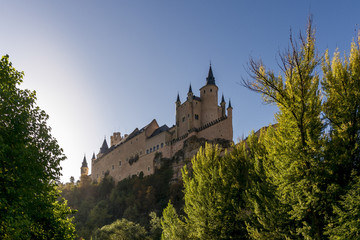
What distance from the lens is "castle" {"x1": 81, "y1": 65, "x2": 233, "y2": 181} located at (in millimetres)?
63569

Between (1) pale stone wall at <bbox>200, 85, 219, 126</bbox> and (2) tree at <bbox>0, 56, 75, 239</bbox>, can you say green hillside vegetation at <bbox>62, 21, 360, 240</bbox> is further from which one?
(1) pale stone wall at <bbox>200, 85, 219, 126</bbox>

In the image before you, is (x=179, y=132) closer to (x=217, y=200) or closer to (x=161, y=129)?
(x=161, y=129)

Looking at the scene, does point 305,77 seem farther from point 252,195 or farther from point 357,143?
point 252,195

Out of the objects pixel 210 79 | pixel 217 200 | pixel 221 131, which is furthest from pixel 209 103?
pixel 217 200

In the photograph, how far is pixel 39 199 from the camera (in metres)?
16.4

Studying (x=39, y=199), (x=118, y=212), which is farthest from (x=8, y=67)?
(x=118, y=212)

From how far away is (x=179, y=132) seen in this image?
2827 inches

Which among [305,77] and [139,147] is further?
[139,147]

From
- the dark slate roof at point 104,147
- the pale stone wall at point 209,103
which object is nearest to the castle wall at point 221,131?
the pale stone wall at point 209,103

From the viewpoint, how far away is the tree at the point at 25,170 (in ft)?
47.3

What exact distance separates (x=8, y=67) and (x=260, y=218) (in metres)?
14.8

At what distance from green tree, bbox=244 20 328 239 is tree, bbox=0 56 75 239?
1074 cm

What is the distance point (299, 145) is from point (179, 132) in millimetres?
56190

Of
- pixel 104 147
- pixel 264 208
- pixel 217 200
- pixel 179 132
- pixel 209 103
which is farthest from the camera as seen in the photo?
pixel 104 147
